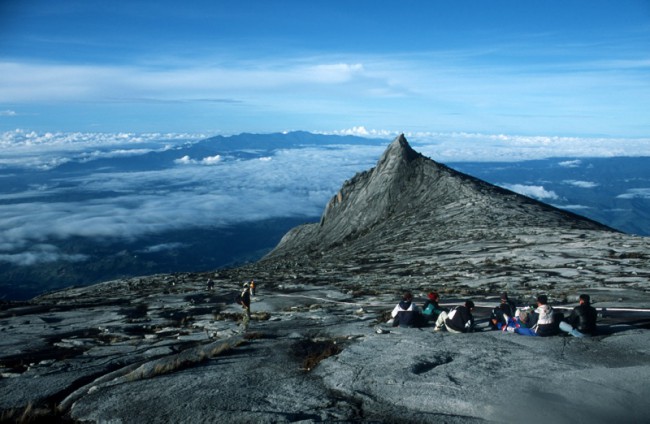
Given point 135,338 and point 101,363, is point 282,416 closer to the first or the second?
point 101,363

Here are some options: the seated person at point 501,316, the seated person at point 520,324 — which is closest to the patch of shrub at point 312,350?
the seated person at point 501,316

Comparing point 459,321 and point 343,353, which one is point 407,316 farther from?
point 343,353

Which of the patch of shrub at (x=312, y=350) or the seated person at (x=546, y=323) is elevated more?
the seated person at (x=546, y=323)

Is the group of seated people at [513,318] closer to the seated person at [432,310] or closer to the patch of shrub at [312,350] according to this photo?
the seated person at [432,310]

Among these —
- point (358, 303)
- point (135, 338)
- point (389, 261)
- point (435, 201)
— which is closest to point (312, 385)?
point (135, 338)

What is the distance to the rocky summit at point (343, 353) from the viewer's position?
10.6m

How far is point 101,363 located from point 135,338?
4.28 m

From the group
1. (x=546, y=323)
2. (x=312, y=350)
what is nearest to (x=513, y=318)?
(x=546, y=323)

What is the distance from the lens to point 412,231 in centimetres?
5250

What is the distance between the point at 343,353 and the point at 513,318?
266 inches

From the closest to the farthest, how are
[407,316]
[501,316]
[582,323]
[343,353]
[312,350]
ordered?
[343,353]
[312,350]
[582,323]
[501,316]
[407,316]

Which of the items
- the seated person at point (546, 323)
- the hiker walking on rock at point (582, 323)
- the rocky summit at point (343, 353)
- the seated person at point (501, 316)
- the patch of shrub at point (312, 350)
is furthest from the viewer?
the seated person at point (501, 316)

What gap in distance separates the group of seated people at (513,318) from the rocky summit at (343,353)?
493 millimetres

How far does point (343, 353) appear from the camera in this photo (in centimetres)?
1441
